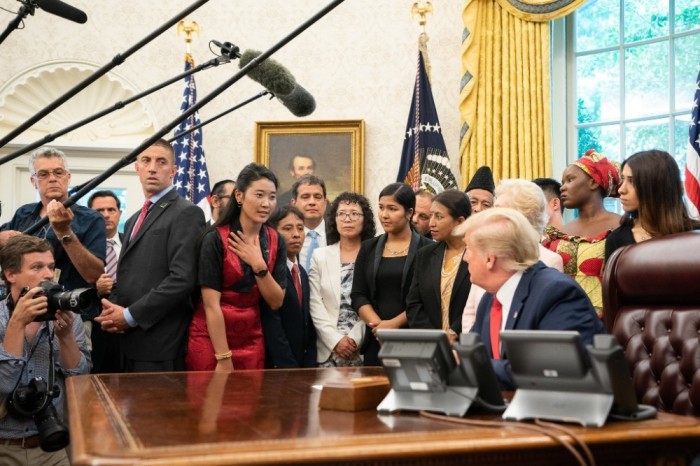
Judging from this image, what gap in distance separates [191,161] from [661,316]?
5092 millimetres

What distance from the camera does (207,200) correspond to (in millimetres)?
6793

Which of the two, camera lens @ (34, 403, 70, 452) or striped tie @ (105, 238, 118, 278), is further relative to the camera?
striped tie @ (105, 238, 118, 278)

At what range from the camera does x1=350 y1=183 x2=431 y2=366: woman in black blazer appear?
4.36 m

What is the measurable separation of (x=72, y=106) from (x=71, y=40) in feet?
1.78

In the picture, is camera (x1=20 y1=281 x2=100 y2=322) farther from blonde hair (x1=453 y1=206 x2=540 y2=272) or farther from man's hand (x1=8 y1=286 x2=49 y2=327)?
blonde hair (x1=453 y1=206 x2=540 y2=272)

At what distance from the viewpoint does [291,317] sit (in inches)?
168

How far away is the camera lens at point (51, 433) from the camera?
2895 millimetres

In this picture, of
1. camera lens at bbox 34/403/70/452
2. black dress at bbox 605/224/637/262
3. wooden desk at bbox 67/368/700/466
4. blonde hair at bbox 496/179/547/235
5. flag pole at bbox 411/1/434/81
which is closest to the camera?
wooden desk at bbox 67/368/700/466

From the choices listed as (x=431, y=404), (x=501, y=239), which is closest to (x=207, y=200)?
(x=501, y=239)

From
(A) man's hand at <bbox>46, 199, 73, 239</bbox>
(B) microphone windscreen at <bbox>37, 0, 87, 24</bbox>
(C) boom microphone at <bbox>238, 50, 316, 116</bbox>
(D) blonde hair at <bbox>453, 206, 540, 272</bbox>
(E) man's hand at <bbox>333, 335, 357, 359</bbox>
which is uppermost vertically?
(B) microphone windscreen at <bbox>37, 0, 87, 24</bbox>

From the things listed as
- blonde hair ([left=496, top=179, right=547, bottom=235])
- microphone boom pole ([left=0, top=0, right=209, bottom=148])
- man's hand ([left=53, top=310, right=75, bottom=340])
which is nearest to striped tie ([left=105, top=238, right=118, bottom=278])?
man's hand ([left=53, top=310, right=75, bottom=340])

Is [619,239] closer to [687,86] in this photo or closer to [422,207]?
[422,207]

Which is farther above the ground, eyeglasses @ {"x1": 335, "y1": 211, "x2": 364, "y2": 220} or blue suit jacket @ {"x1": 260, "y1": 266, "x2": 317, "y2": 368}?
eyeglasses @ {"x1": 335, "y1": 211, "x2": 364, "y2": 220}

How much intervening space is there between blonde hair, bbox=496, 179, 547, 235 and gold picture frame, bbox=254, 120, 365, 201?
3461 mm
